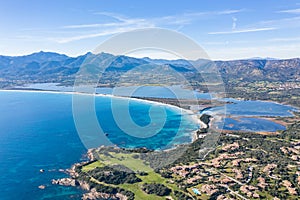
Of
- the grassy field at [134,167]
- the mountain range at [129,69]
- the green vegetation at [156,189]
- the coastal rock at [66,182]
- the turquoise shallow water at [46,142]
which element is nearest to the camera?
the green vegetation at [156,189]

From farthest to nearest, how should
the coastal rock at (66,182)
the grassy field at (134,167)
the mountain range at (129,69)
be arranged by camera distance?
the mountain range at (129,69) → the coastal rock at (66,182) → the grassy field at (134,167)

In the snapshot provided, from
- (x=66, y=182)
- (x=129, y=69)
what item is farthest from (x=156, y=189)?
(x=129, y=69)

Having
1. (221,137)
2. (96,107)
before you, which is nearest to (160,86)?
(96,107)

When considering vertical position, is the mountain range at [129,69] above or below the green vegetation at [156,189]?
above

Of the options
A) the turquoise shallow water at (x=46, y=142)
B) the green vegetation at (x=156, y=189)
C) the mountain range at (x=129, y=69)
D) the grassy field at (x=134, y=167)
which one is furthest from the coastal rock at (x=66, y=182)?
the mountain range at (x=129, y=69)

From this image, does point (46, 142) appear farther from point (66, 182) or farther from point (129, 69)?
point (129, 69)

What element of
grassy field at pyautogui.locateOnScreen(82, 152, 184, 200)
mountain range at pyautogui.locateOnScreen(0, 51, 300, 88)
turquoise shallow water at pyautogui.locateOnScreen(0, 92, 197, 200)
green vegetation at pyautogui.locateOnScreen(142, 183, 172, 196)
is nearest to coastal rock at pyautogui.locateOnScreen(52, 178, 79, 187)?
turquoise shallow water at pyautogui.locateOnScreen(0, 92, 197, 200)

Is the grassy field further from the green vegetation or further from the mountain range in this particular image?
the mountain range

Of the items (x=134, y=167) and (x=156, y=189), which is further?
(x=134, y=167)

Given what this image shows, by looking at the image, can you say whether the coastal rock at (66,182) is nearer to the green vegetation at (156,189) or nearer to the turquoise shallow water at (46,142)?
the turquoise shallow water at (46,142)
